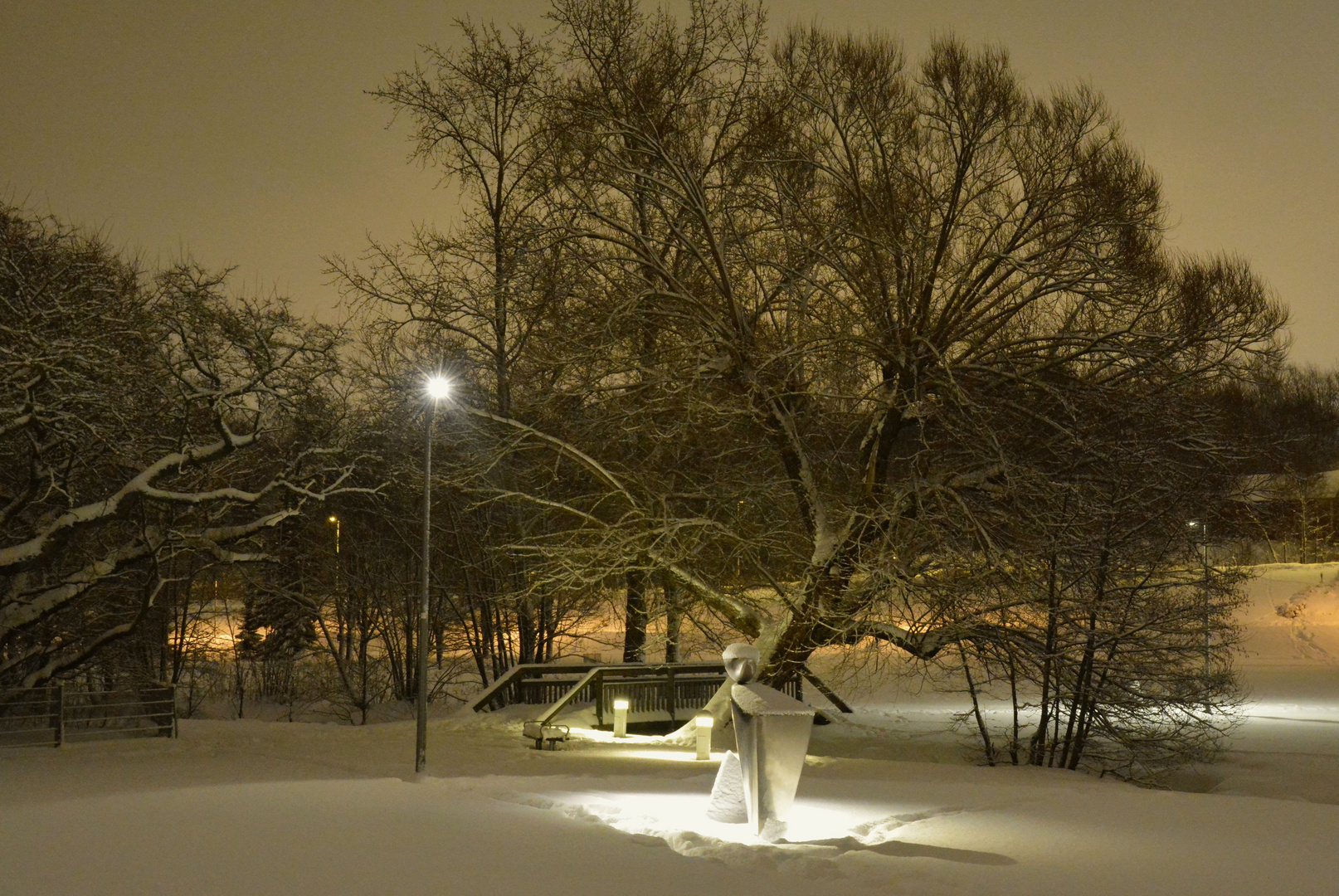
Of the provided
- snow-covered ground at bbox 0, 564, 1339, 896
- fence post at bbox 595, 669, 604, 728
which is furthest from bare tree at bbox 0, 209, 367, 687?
fence post at bbox 595, 669, 604, 728

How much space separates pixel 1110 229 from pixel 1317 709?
1852 centimetres

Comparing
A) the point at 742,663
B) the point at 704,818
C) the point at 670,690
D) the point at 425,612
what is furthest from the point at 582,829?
the point at 670,690

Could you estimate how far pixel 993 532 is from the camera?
18.5 meters

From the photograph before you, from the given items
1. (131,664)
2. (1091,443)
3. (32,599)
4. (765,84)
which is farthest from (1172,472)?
(131,664)

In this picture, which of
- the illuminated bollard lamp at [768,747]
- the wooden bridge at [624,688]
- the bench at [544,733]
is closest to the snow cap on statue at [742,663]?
the illuminated bollard lamp at [768,747]

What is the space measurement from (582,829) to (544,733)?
8593mm

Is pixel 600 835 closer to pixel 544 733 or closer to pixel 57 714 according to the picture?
pixel 544 733

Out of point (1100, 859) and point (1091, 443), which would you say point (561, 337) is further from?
point (1100, 859)

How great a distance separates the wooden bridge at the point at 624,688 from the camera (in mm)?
23891

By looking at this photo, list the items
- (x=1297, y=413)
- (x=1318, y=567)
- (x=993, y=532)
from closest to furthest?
1. (x=993, y=532)
2. (x=1318, y=567)
3. (x=1297, y=413)

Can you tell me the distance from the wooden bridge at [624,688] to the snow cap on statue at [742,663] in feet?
36.1

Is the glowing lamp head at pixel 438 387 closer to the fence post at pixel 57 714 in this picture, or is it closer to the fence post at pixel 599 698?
the fence post at pixel 57 714

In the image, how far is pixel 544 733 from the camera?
19.2 meters

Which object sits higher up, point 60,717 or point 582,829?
point 60,717
